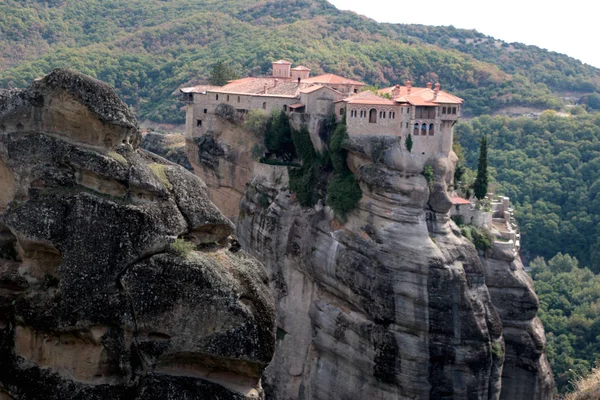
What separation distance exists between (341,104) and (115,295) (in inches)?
1318

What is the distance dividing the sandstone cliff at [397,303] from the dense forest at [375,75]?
4.12 meters

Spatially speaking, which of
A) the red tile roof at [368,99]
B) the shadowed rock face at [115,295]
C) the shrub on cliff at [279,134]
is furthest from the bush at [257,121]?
the shadowed rock face at [115,295]

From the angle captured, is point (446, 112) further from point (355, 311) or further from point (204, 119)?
point (204, 119)

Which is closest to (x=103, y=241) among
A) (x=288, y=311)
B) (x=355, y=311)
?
(x=355, y=311)

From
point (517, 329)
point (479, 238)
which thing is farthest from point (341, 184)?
point (517, 329)

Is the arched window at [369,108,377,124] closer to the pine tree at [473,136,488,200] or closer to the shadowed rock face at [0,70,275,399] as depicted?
the pine tree at [473,136,488,200]

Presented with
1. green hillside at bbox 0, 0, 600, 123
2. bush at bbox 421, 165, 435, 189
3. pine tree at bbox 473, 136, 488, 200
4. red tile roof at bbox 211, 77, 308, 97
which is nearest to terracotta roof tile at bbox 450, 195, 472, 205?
pine tree at bbox 473, 136, 488, 200

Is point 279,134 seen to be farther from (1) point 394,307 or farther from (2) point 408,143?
(1) point 394,307

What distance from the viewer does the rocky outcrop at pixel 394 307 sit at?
44969 millimetres

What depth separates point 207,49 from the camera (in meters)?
109

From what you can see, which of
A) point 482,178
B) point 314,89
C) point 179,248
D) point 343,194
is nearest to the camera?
point 179,248

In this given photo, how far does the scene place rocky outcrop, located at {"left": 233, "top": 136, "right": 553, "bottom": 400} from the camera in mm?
44969

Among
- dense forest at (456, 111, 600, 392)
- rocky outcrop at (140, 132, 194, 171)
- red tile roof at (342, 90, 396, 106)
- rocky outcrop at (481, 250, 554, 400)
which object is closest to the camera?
red tile roof at (342, 90, 396, 106)

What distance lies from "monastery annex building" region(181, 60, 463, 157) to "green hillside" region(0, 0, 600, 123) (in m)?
30.2
